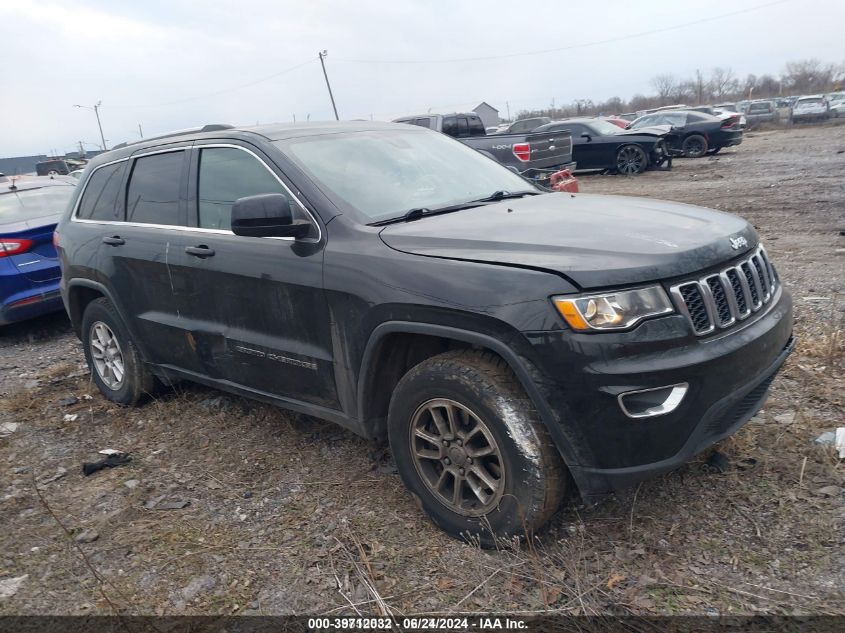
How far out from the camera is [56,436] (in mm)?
4691

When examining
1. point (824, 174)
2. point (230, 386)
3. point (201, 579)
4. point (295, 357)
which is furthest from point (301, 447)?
point (824, 174)

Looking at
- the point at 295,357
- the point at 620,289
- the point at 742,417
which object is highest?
the point at 620,289

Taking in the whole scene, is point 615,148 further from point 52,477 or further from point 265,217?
point 52,477

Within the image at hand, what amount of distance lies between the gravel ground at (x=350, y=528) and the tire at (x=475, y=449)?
0.51 ft

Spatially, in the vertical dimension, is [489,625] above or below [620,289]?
below

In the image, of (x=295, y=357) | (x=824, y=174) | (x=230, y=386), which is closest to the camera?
(x=295, y=357)

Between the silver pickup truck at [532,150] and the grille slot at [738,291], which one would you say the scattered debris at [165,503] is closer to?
the grille slot at [738,291]

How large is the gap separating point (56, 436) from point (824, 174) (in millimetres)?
14998

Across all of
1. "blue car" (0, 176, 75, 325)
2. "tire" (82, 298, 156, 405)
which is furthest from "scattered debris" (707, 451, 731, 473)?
"blue car" (0, 176, 75, 325)

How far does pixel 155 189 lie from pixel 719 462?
12.1 feet

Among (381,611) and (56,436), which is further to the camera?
(56,436)

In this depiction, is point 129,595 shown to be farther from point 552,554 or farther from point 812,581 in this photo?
point 812,581

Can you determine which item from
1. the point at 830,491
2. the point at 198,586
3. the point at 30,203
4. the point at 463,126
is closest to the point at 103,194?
the point at 198,586

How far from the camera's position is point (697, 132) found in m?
21.0
